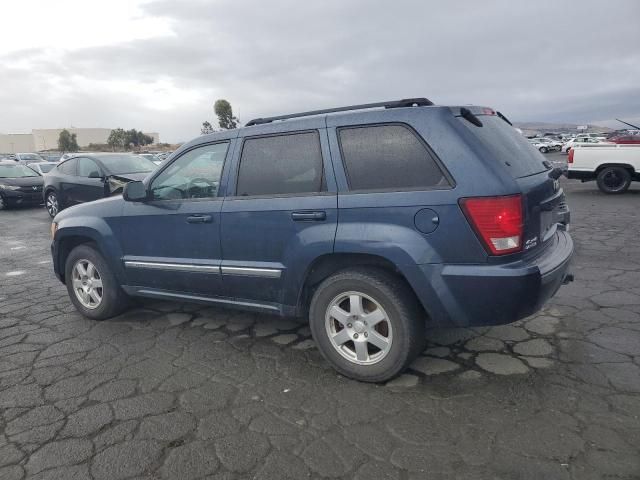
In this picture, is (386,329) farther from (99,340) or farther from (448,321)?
(99,340)

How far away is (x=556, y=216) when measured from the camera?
3389mm

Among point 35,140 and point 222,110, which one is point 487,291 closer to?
point 222,110

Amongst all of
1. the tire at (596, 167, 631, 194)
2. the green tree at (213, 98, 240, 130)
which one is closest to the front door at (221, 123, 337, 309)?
the tire at (596, 167, 631, 194)

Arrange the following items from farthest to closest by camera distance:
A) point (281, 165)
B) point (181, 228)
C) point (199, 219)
Answer: point (181, 228), point (199, 219), point (281, 165)

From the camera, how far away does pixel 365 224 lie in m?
2.95

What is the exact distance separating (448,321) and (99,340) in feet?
9.75

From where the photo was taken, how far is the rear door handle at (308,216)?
310 centimetres

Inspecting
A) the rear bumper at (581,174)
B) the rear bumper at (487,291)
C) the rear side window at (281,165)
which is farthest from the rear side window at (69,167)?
the rear bumper at (581,174)

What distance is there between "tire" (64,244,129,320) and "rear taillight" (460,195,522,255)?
3321mm

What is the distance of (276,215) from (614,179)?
1180 centimetres

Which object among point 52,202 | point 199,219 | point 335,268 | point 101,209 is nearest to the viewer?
point 335,268

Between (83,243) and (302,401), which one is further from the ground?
(83,243)

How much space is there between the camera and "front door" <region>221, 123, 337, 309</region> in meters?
3.15

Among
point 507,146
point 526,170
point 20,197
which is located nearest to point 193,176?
point 507,146
